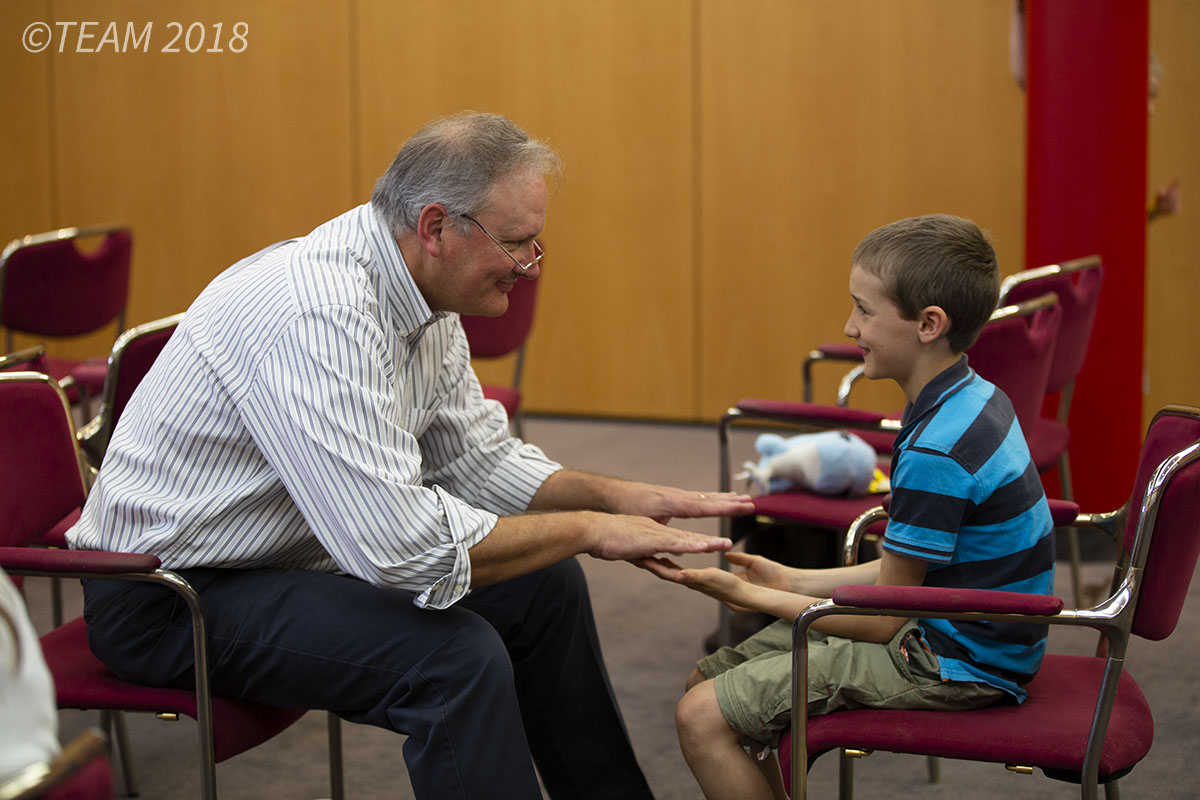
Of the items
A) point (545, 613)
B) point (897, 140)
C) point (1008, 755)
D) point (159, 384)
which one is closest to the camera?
point (1008, 755)

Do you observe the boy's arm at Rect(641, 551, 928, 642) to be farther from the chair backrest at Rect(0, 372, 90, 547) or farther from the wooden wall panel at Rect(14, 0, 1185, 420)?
the wooden wall panel at Rect(14, 0, 1185, 420)

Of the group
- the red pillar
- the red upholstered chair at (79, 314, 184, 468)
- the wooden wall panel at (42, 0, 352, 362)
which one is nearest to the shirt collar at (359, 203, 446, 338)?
the red upholstered chair at (79, 314, 184, 468)

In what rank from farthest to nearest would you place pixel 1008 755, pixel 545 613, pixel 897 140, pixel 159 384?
pixel 897 140 → pixel 545 613 → pixel 159 384 → pixel 1008 755

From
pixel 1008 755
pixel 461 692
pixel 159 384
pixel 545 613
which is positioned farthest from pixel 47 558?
pixel 1008 755

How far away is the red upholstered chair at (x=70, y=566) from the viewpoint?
1607 mm

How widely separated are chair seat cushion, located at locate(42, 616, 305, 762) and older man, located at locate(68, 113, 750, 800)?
1.0 inches

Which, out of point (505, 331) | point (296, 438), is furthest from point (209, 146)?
point (296, 438)

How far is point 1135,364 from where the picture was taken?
3561 mm

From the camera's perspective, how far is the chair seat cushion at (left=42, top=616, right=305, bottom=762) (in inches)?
66.0

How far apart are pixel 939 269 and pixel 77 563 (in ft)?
3.66

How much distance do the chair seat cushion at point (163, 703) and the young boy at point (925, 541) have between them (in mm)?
549

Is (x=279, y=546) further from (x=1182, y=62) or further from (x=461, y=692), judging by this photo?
(x=1182, y=62)

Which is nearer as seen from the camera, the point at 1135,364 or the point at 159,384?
the point at 159,384

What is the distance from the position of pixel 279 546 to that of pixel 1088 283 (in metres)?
2.03
